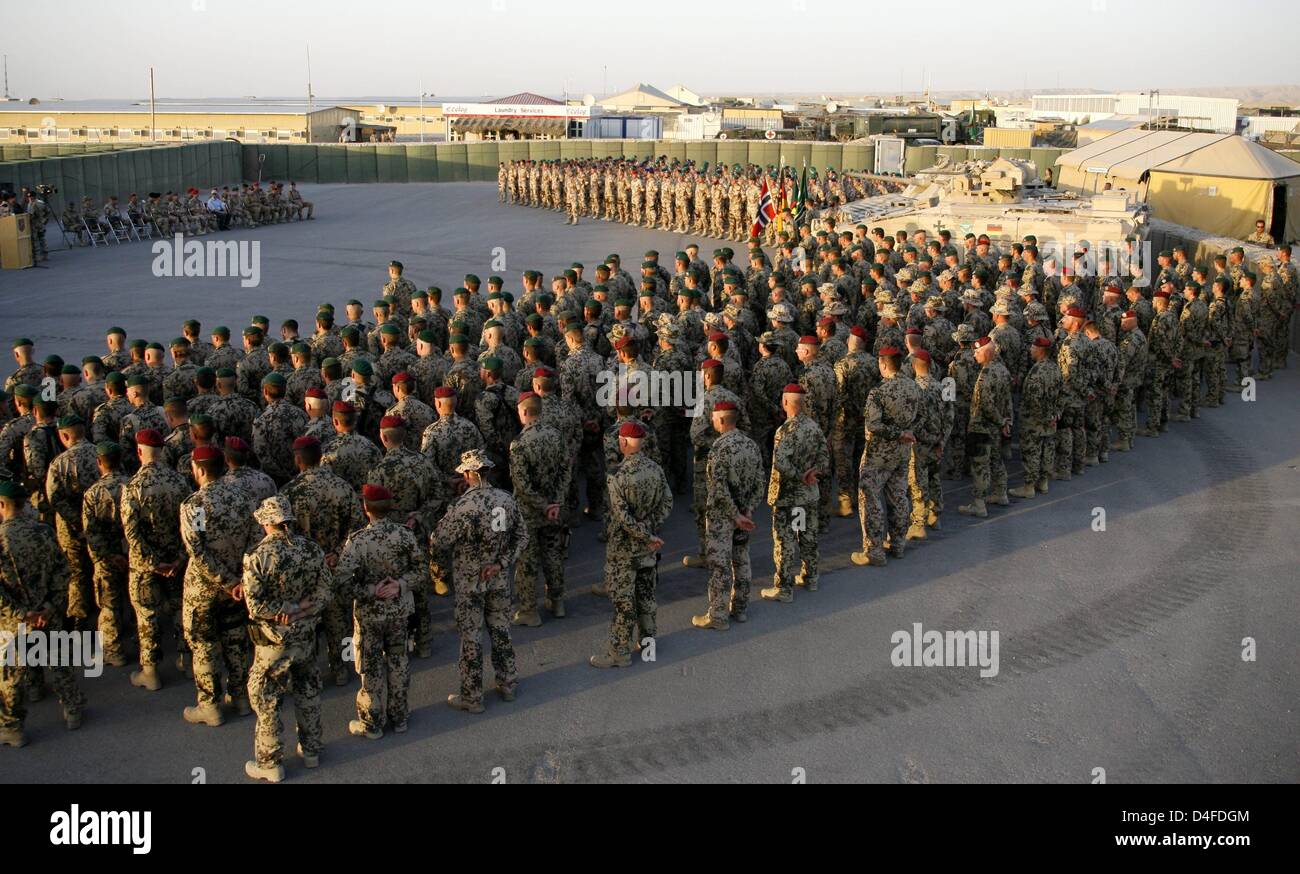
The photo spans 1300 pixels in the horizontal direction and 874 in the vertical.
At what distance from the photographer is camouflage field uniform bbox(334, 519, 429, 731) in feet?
20.5

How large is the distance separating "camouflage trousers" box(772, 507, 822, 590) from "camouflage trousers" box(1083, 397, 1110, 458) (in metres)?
4.12

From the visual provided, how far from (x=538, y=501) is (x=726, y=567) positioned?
1405 mm

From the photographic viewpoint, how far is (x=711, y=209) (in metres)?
27.7

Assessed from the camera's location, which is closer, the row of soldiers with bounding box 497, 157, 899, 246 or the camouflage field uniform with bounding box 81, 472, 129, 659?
the camouflage field uniform with bounding box 81, 472, 129, 659

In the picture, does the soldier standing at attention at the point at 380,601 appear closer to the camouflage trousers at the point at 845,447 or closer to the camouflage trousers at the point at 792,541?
the camouflage trousers at the point at 792,541

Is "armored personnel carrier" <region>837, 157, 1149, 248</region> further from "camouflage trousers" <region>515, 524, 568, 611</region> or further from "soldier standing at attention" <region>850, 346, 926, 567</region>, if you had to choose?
"camouflage trousers" <region>515, 524, 568, 611</region>

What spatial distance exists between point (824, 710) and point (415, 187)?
125 ft

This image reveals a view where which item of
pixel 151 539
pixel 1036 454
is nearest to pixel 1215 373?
pixel 1036 454

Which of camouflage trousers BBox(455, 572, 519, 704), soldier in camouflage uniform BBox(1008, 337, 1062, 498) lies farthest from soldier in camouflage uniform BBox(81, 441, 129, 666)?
soldier in camouflage uniform BBox(1008, 337, 1062, 498)

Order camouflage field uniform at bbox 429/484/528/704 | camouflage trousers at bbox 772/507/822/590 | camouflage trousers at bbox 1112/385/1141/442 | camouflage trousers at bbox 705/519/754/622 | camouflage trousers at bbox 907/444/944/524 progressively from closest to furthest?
camouflage field uniform at bbox 429/484/528/704 < camouflage trousers at bbox 705/519/754/622 < camouflage trousers at bbox 772/507/822/590 < camouflage trousers at bbox 907/444/944/524 < camouflage trousers at bbox 1112/385/1141/442

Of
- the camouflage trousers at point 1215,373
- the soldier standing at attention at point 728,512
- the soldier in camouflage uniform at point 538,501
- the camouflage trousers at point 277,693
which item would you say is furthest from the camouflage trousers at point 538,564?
the camouflage trousers at point 1215,373

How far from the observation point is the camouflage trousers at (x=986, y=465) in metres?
10.1
